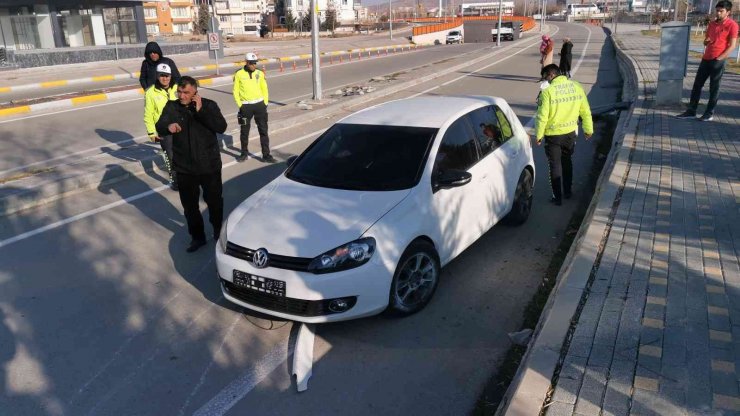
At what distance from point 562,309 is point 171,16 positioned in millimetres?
99039

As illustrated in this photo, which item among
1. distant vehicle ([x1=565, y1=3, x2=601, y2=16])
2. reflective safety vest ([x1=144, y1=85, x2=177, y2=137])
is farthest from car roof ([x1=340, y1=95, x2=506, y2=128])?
distant vehicle ([x1=565, y1=3, x2=601, y2=16])

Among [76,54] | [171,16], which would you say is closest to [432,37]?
[76,54]

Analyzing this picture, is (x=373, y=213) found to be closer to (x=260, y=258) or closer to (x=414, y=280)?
(x=414, y=280)

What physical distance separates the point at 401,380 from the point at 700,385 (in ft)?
5.79

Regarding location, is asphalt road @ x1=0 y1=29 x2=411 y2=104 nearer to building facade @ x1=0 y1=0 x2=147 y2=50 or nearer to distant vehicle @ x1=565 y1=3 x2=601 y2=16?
building facade @ x1=0 y1=0 x2=147 y2=50

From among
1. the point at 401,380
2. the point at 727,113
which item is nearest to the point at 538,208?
the point at 401,380

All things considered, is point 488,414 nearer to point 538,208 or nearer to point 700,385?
point 700,385

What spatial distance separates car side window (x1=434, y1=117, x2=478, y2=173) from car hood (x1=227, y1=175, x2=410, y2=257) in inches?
25.9

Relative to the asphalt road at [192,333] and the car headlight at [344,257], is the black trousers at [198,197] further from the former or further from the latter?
the car headlight at [344,257]

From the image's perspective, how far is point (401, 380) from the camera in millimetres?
3957

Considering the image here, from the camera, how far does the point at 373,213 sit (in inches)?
181

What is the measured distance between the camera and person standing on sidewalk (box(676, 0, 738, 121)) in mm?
9953

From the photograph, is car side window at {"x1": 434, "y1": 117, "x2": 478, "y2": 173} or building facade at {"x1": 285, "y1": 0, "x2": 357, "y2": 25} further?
building facade at {"x1": 285, "y1": 0, "x2": 357, "y2": 25}

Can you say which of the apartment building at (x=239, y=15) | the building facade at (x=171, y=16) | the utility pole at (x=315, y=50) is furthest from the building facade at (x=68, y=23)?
the apartment building at (x=239, y=15)
